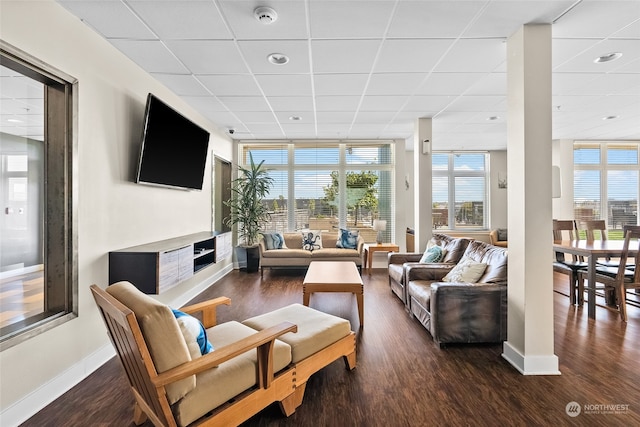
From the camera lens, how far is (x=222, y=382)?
1628mm

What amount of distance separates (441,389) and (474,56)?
2.98 meters

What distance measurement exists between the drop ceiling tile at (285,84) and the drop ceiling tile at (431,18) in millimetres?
1227

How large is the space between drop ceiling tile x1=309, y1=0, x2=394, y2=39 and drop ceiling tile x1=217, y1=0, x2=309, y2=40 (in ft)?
0.32

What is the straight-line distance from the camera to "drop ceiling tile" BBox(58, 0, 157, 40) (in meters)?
2.21

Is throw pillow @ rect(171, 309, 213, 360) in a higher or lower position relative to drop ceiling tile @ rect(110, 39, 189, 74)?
lower

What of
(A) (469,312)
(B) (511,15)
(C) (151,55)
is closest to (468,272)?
(A) (469,312)

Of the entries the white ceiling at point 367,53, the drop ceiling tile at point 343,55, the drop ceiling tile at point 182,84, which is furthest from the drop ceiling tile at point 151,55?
the drop ceiling tile at point 343,55

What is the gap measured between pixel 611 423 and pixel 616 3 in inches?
113

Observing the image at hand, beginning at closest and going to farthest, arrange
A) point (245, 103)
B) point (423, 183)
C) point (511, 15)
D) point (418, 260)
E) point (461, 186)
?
point (511, 15)
point (245, 103)
point (418, 260)
point (423, 183)
point (461, 186)

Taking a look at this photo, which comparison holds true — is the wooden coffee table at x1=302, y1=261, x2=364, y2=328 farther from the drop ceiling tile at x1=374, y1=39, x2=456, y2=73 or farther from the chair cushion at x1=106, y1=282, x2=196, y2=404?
the drop ceiling tile at x1=374, y1=39, x2=456, y2=73

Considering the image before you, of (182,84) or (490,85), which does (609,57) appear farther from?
(182,84)

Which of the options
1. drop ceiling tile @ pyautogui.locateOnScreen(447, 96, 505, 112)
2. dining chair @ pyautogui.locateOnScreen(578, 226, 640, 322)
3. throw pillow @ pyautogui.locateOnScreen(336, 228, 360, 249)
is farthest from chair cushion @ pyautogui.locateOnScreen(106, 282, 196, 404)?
throw pillow @ pyautogui.locateOnScreen(336, 228, 360, 249)

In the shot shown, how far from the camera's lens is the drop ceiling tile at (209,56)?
9.03 feet

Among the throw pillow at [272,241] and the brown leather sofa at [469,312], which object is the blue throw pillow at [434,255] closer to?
the brown leather sofa at [469,312]
